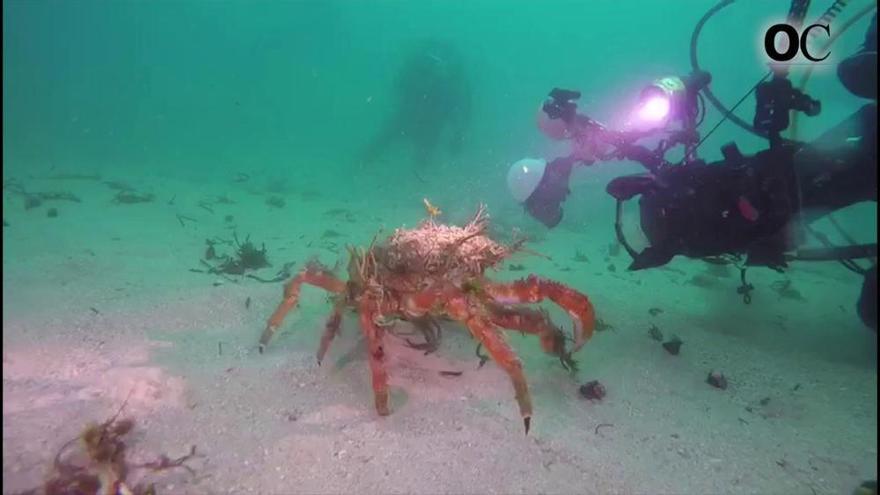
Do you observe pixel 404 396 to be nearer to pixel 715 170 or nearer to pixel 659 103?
pixel 715 170

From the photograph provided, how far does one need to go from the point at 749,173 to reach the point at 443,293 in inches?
137

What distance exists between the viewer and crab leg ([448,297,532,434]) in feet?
11.2

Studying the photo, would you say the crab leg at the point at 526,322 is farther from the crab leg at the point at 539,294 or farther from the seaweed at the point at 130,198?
the seaweed at the point at 130,198

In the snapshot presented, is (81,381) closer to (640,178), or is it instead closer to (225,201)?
(640,178)

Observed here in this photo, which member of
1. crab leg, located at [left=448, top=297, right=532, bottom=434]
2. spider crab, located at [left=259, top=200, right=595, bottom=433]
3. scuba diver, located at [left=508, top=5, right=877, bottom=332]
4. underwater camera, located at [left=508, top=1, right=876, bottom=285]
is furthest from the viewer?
underwater camera, located at [left=508, top=1, right=876, bottom=285]

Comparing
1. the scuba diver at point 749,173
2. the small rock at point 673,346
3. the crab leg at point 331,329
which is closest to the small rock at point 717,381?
the small rock at point 673,346

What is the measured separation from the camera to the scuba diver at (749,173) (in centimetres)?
465

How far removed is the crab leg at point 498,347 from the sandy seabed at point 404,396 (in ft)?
1.45

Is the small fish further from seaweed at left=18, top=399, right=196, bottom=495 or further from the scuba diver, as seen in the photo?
seaweed at left=18, top=399, right=196, bottom=495

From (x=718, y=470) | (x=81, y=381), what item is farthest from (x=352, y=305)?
(x=718, y=470)

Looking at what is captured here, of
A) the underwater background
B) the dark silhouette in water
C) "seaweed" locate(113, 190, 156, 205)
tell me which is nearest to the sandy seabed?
the underwater background

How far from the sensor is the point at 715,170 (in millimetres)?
5039

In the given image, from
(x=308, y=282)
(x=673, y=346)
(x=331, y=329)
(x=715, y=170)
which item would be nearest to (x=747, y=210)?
(x=715, y=170)

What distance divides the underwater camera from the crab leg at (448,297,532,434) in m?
2.51
